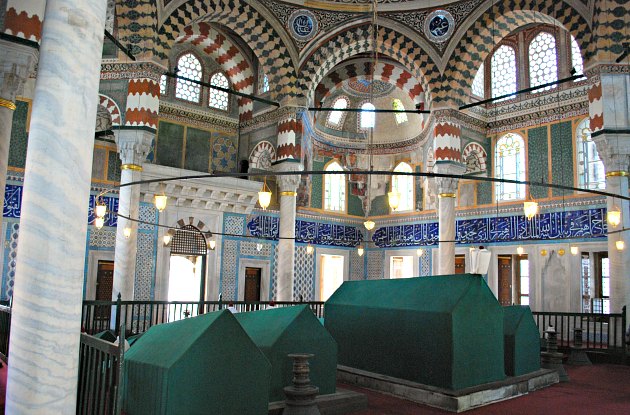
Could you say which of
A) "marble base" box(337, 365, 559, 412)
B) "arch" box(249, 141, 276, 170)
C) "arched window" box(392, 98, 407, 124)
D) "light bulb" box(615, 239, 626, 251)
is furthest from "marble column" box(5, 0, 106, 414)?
"arched window" box(392, 98, 407, 124)

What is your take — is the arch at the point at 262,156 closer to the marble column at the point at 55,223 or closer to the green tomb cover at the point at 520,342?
the green tomb cover at the point at 520,342

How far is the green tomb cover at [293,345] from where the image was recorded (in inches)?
159

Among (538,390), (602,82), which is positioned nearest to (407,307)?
(538,390)

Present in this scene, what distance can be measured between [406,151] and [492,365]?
36.3ft

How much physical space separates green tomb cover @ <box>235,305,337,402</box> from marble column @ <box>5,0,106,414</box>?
1749 mm

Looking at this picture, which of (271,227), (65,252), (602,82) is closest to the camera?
(65,252)

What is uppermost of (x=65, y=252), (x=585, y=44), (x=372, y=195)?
(x=585, y=44)

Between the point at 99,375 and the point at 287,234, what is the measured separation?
339 inches

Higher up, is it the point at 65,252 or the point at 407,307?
the point at 65,252

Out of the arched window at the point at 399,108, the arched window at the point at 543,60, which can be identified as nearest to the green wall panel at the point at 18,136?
the arched window at the point at 399,108

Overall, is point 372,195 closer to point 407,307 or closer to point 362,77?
point 362,77

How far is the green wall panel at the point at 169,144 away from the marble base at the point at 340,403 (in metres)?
9.39

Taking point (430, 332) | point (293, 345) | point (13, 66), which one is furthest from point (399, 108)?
point (293, 345)

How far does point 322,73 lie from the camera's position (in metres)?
12.3
